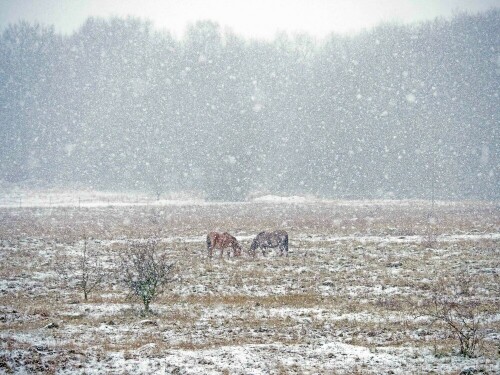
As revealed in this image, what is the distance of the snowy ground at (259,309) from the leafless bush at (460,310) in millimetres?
183

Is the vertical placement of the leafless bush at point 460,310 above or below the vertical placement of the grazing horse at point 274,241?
below

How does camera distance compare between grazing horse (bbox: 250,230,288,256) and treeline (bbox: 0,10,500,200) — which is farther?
treeline (bbox: 0,10,500,200)

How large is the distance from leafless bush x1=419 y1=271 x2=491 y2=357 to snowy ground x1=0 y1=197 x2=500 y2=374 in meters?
0.18

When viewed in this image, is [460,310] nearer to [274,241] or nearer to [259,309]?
[259,309]

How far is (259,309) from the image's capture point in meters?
12.6

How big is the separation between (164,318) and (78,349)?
301cm

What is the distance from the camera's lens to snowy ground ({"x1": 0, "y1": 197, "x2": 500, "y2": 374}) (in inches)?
340

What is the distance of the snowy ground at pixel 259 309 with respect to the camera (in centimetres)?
863

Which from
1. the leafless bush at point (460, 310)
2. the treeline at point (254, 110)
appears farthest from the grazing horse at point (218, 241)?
the treeline at point (254, 110)

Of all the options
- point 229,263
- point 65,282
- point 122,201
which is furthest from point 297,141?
point 65,282

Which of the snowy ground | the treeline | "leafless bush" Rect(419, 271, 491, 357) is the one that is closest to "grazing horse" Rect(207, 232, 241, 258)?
the snowy ground

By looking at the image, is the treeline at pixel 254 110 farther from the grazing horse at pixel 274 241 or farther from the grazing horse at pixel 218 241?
the grazing horse at pixel 218 241

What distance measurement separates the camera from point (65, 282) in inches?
616

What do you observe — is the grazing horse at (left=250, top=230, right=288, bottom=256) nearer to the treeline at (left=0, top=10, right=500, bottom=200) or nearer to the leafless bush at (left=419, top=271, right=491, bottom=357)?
the leafless bush at (left=419, top=271, right=491, bottom=357)
